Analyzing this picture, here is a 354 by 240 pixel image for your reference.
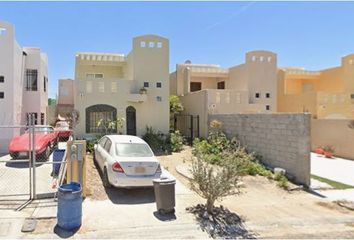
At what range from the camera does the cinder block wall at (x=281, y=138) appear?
11.1m

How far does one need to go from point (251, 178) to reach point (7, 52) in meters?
13.6

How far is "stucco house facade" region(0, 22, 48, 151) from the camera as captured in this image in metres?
15.3

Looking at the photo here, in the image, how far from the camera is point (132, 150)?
949 centimetres

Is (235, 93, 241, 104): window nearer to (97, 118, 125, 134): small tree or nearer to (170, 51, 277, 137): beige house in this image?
(170, 51, 277, 137): beige house

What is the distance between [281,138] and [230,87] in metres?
15.4

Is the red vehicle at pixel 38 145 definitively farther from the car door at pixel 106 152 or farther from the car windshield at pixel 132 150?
the car windshield at pixel 132 150

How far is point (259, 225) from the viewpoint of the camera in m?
7.00

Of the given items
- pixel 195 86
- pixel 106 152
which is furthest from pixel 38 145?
pixel 195 86

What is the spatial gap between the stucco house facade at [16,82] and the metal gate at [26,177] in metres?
2.31

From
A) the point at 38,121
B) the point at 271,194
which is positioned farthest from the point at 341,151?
the point at 38,121

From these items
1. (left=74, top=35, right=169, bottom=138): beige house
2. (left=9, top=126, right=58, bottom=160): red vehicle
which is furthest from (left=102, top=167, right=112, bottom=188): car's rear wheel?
(left=74, top=35, right=169, bottom=138): beige house

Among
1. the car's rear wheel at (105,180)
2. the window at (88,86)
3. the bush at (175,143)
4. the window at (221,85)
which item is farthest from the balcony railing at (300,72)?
the car's rear wheel at (105,180)

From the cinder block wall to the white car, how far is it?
568 centimetres

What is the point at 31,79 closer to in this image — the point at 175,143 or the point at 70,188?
the point at 175,143
